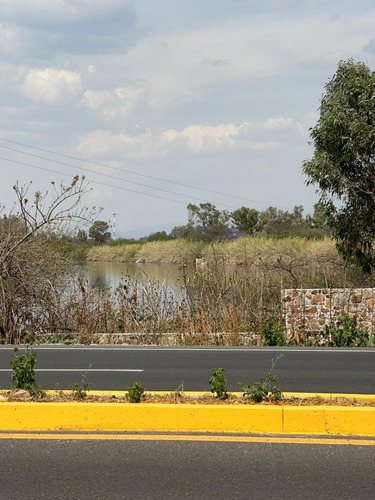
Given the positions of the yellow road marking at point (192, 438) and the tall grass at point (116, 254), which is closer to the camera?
the yellow road marking at point (192, 438)

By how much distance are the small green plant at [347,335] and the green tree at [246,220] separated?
2406 inches

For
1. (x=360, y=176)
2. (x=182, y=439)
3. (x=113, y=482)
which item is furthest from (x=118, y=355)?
(x=360, y=176)

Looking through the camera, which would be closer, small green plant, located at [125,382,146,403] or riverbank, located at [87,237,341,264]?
small green plant, located at [125,382,146,403]

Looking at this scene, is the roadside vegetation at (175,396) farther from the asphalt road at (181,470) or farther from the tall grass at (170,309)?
the tall grass at (170,309)

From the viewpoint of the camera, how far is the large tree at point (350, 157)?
25047 mm

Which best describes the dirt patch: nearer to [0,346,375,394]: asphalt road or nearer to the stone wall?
[0,346,375,394]: asphalt road

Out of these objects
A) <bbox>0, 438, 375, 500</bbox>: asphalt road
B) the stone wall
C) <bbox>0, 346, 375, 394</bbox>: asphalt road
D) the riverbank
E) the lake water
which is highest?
the riverbank

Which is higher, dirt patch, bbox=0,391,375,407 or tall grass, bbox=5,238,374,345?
tall grass, bbox=5,238,374,345

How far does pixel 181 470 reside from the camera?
242 inches

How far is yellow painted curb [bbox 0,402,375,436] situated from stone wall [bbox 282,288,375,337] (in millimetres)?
9855

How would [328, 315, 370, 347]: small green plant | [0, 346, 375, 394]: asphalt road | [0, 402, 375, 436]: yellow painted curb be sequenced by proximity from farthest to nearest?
[328, 315, 370, 347]: small green plant → [0, 346, 375, 394]: asphalt road → [0, 402, 375, 436]: yellow painted curb

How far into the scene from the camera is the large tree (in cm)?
2505

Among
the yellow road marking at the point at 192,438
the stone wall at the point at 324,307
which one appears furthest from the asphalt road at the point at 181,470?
the stone wall at the point at 324,307

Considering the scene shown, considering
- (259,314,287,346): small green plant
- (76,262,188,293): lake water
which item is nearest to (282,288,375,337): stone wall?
(259,314,287,346): small green plant
